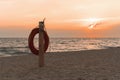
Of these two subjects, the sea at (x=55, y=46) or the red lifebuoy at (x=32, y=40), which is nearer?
the red lifebuoy at (x=32, y=40)

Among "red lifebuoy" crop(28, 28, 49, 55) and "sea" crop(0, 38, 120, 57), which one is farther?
"sea" crop(0, 38, 120, 57)

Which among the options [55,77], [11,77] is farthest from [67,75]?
[11,77]

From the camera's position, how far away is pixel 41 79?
32.8 ft

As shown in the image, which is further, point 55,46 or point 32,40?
point 55,46

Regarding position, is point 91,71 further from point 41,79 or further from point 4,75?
point 4,75

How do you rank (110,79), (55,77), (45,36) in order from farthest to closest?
(45,36) → (55,77) → (110,79)

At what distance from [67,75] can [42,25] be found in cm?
268

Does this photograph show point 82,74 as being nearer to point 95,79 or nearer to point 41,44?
point 95,79

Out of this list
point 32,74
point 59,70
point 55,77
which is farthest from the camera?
point 59,70

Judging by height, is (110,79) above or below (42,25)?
below

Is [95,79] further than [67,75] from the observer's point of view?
No

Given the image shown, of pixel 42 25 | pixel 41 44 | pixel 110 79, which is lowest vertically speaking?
pixel 110 79

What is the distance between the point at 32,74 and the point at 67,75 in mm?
1362

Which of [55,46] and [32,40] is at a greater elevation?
[55,46]
